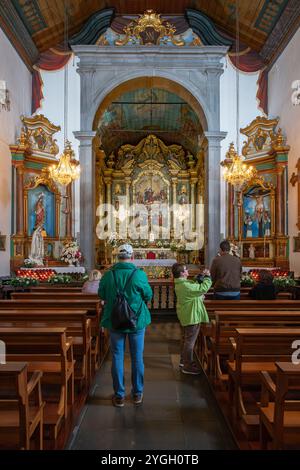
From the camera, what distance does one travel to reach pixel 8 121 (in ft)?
40.0

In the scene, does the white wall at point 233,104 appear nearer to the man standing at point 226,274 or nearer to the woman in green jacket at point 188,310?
the man standing at point 226,274

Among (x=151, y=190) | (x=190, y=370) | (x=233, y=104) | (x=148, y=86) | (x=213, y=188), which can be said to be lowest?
(x=190, y=370)

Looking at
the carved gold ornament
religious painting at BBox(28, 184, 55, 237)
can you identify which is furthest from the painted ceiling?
religious painting at BBox(28, 184, 55, 237)

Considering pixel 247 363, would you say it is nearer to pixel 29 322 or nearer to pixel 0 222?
pixel 29 322

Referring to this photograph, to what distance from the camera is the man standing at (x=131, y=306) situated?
4008 millimetres

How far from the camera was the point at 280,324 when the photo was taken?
4.80m

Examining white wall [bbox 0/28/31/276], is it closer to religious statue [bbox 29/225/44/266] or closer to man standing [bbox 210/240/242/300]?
religious statue [bbox 29/225/44/266]

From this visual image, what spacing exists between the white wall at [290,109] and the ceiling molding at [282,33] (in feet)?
0.57

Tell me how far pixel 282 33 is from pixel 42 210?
8.34 meters

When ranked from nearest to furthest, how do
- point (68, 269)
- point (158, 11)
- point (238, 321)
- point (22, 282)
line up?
point (238, 321)
point (22, 282)
point (68, 269)
point (158, 11)

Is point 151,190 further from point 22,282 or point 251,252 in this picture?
point 22,282

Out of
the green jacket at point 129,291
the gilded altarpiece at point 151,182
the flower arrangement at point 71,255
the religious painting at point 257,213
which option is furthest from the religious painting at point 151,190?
the green jacket at point 129,291

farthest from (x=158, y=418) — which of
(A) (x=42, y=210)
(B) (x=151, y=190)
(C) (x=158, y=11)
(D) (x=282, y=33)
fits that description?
(B) (x=151, y=190)

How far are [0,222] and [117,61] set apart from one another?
602cm
